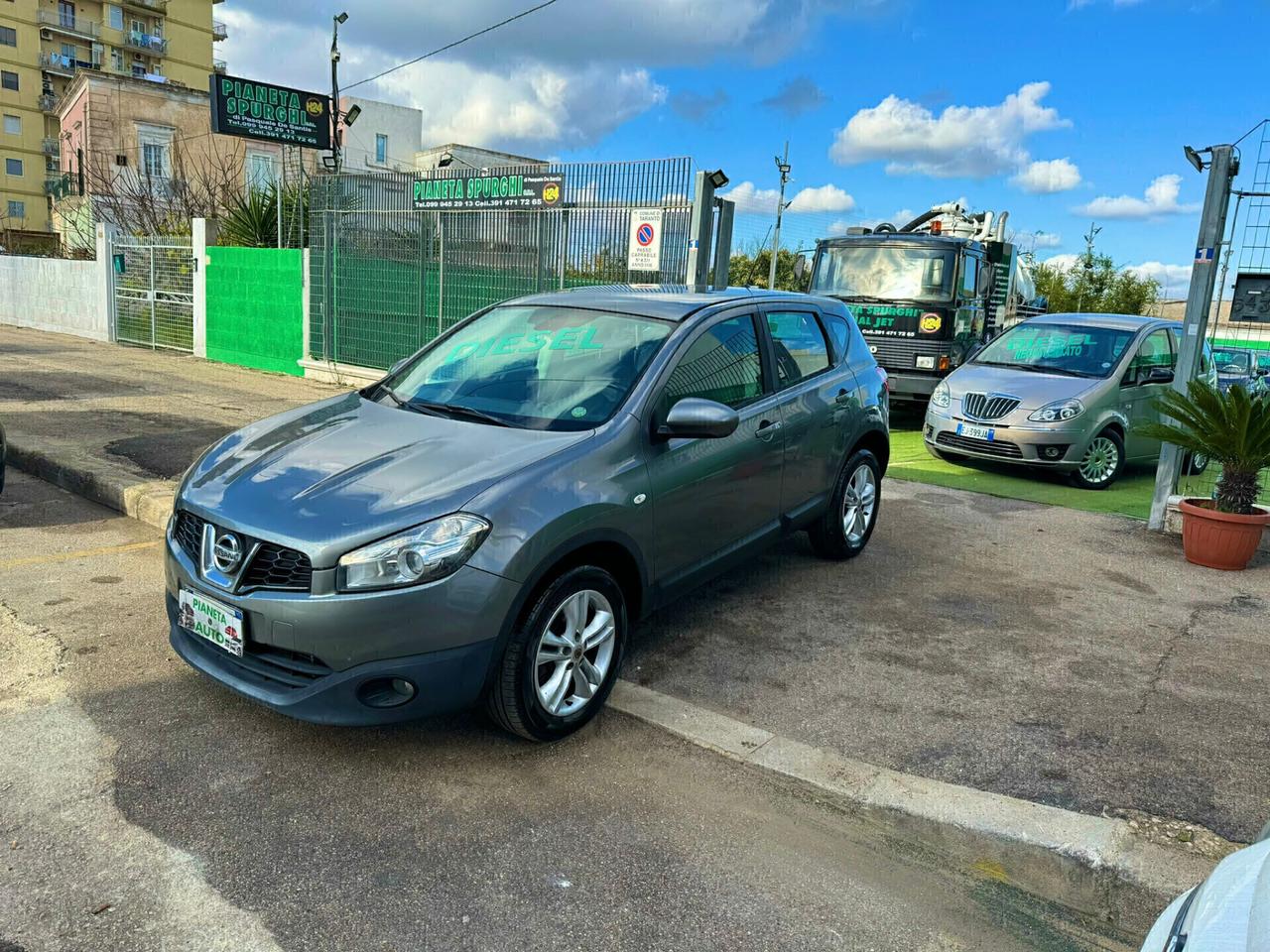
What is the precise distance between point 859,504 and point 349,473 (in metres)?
3.67

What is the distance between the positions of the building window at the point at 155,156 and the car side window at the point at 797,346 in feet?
149

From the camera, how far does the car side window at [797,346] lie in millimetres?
5141

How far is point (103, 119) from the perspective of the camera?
41.6 m

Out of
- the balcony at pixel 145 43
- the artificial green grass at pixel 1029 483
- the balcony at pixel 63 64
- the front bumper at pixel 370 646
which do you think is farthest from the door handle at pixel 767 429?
the balcony at pixel 145 43

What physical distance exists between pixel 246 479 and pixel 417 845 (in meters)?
1.51

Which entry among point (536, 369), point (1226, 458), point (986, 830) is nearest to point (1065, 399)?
point (1226, 458)

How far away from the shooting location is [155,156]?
4359cm

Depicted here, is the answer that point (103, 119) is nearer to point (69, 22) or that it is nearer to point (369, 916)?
point (69, 22)

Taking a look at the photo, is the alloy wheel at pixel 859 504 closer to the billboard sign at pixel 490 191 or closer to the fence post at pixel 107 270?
the billboard sign at pixel 490 191

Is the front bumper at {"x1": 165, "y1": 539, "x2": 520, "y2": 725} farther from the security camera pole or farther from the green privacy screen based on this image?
the green privacy screen

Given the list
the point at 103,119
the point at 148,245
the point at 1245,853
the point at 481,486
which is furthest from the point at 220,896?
the point at 103,119

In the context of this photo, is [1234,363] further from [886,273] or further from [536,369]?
[536,369]

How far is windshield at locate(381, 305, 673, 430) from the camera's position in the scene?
4.03m

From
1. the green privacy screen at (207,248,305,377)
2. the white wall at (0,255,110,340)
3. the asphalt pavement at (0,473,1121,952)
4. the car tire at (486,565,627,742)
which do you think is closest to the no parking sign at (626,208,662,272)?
the green privacy screen at (207,248,305,377)
